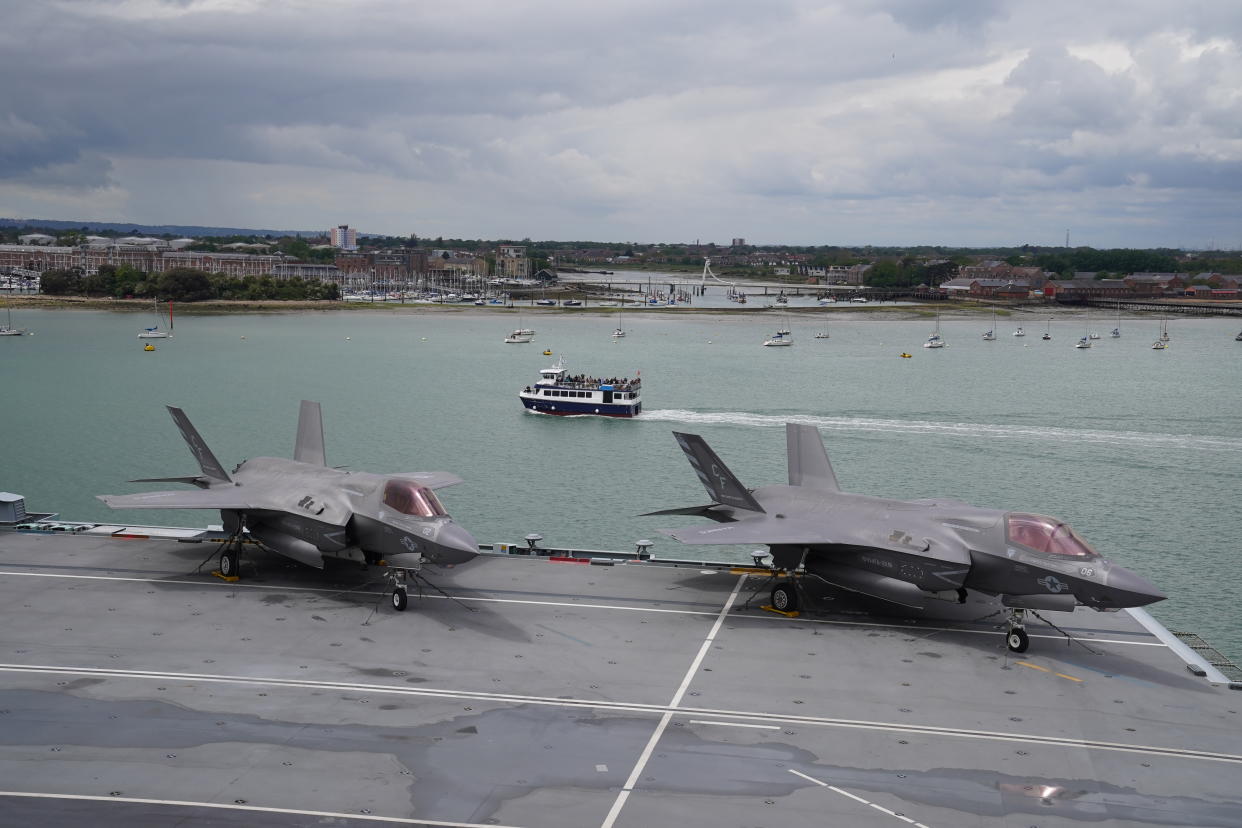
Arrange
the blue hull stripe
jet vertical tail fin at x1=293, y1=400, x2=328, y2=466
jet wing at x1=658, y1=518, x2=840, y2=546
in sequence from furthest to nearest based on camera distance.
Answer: the blue hull stripe → jet vertical tail fin at x1=293, y1=400, x2=328, y2=466 → jet wing at x1=658, y1=518, x2=840, y2=546

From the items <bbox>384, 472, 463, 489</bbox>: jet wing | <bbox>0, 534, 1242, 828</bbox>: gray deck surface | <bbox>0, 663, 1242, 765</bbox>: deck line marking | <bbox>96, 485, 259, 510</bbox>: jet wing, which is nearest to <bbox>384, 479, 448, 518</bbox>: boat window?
<bbox>0, 534, 1242, 828</bbox>: gray deck surface

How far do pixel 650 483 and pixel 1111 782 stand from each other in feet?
132

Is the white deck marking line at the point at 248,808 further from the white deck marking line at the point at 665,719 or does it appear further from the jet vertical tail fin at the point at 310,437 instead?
the jet vertical tail fin at the point at 310,437

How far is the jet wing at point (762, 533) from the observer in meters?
21.3

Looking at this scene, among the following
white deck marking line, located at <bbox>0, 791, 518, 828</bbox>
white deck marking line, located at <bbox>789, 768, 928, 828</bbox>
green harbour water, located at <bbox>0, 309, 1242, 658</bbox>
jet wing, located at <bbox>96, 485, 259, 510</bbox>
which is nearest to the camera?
white deck marking line, located at <bbox>0, 791, 518, 828</bbox>

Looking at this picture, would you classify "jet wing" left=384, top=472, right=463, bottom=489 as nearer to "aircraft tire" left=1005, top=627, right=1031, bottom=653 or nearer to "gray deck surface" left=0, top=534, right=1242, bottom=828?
"gray deck surface" left=0, top=534, right=1242, bottom=828

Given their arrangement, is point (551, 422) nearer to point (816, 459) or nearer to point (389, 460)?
point (389, 460)

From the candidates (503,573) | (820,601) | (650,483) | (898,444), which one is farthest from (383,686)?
(898,444)

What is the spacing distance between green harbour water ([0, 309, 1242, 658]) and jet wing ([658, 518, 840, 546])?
15534 millimetres

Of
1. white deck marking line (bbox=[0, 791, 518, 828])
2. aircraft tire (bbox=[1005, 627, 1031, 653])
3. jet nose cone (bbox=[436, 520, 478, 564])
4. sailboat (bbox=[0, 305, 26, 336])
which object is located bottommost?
sailboat (bbox=[0, 305, 26, 336])

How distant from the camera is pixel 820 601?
22000 millimetres

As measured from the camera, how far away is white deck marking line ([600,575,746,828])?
1273 centimetres

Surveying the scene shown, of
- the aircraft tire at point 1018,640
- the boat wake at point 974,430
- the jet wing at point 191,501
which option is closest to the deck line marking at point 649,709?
the aircraft tire at point 1018,640

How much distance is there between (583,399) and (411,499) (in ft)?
185
